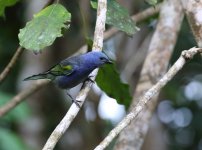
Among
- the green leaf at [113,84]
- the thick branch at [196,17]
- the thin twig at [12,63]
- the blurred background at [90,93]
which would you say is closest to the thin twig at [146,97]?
the thick branch at [196,17]

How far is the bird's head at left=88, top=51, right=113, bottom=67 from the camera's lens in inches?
116

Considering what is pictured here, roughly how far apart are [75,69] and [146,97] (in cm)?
91

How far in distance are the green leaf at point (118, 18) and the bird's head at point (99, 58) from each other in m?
0.20

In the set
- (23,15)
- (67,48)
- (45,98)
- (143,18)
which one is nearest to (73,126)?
(45,98)

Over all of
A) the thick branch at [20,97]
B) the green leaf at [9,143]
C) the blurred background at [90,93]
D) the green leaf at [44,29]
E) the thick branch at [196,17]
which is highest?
the green leaf at [44,29]

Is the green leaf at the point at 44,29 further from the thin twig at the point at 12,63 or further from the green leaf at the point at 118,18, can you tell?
the thin twig at the point at 12,63

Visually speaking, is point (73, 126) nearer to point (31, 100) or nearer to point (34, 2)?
point (31, 100)

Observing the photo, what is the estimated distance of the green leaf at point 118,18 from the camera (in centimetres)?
285

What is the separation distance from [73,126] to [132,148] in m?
3.87

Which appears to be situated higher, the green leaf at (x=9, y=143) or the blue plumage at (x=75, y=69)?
the blue plumage at (x=75, y=69)

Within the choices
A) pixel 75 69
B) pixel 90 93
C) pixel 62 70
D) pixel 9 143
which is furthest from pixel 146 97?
pixel 90 93

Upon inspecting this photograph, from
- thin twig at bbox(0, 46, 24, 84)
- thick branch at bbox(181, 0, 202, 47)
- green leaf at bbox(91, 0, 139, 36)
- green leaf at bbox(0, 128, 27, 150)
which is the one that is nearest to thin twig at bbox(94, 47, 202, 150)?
thick branch at bbox(181, 0, 202, 47)

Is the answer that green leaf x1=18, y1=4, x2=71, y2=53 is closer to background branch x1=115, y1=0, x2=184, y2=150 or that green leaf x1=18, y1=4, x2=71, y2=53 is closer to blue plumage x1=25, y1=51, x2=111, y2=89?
blue plumage x1=25, y1=51, x2=111, y2=89

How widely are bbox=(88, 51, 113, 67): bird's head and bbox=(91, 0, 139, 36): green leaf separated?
0.20 m
